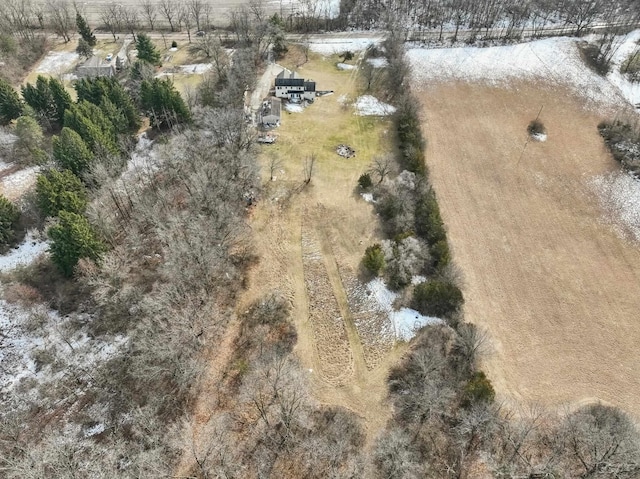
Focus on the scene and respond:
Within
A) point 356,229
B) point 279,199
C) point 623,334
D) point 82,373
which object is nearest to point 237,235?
point 279,199

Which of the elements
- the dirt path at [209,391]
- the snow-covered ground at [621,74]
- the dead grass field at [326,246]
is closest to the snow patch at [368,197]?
the dead grass field at [326,246]

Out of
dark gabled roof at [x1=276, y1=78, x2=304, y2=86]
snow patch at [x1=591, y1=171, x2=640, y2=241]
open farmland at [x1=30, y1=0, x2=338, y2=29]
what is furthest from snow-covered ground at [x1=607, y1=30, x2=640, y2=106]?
open farmland at [x1=30, y1=0, x2=338, y2=29]

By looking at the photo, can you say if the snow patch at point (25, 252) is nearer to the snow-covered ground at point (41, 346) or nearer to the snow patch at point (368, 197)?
the snow-covered ground at point (41, 346)

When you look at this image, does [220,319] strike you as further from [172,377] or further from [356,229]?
[356,229]

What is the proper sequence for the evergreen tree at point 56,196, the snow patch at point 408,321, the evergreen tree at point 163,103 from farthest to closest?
the evergreen tree at point 163,103, the evergreen tree at point 56,196, the snow patch at point 408,321

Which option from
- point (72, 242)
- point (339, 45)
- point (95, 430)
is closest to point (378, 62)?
point (339, 45)

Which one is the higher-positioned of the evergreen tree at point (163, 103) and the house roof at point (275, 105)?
the evergreen tree at point (163, 103)

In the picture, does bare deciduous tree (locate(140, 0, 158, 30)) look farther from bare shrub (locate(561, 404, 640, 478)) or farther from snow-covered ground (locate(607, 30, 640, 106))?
bare shrub (locate(561, 404, 640, 478))
